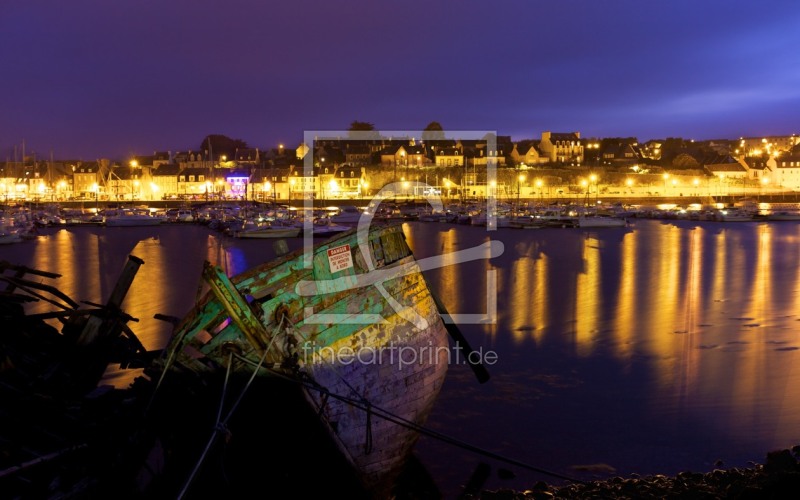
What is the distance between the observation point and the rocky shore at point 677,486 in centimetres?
770

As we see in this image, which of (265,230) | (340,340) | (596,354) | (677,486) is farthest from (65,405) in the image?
(265,230)

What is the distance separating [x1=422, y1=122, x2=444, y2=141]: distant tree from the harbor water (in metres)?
102

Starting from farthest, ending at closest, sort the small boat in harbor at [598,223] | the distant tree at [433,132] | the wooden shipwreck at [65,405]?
the distant tree at [433,132]
the small boat in harbor at [598,223]
the wooden shipwreck at [65,405]

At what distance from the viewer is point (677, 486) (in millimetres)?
8195

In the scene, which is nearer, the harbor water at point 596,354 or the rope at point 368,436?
the rope at point 368,436

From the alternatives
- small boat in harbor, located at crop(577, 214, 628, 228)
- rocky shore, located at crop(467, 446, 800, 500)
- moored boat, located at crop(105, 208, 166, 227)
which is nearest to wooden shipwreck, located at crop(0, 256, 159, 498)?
rocky shore, located at crop(467, 446, 800, 500)

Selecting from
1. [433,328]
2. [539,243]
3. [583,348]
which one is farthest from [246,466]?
[539,243]

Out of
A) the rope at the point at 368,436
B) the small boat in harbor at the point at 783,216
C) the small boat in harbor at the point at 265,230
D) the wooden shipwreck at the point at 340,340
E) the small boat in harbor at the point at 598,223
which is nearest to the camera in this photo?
the wooden shipwreck at the point at 340,340

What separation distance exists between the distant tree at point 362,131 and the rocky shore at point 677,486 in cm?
13693

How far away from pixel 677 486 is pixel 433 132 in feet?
449

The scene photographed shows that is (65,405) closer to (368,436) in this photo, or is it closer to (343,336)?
(343,336)

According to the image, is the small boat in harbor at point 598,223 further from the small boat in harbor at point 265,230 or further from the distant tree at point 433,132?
the distant tree at point 433,132

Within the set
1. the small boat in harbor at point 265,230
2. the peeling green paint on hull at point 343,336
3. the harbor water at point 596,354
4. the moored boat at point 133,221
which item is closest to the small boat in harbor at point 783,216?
the harbor water at point 596,354

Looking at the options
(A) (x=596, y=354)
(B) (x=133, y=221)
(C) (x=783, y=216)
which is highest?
(B) (x=133, y=221)
